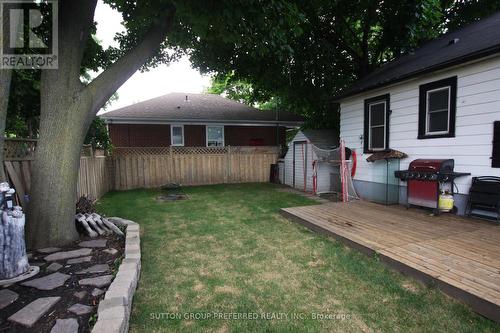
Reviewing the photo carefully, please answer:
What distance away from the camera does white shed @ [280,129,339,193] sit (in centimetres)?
854

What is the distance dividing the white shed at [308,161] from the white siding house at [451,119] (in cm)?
153

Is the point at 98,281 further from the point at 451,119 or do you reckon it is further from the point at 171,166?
the point at 171,166

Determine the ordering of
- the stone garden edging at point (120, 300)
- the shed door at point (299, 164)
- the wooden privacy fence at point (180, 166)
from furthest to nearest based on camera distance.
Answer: the wooden privacy fence at point (180, 166) → the shed door at point (299, 164) → the stone garden edging at point (120, 300)

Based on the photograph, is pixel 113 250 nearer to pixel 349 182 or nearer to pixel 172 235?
pixel 172 235

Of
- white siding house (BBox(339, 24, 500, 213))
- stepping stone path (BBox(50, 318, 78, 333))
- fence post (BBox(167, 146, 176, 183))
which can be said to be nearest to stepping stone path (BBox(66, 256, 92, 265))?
stepping stone path (BBox(50, 318, 78, 333))

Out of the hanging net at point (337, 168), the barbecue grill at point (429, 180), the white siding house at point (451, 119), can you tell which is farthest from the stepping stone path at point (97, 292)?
the white siding house at point (451, 119)

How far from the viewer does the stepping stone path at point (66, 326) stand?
1891 mm

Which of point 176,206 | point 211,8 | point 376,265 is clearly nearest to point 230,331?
point 376,265

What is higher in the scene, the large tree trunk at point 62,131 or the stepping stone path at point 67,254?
the large tree trunk at point 62,131

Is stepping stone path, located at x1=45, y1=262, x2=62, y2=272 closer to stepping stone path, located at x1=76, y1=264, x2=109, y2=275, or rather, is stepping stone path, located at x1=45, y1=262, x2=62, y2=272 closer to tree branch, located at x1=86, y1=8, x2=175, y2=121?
stepping stone path, located at x1=76, y1=264, x2=109, y2=275

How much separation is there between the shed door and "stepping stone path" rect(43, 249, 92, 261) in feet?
23.0

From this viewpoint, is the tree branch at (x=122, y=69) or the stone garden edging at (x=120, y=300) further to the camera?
the tree branch at (x=122, y=69)

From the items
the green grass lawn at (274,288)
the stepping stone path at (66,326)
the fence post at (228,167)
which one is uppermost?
the fence post at (228,167)

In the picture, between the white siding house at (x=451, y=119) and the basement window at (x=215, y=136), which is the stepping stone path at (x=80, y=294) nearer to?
the white siding house at (x=451, y=119)
